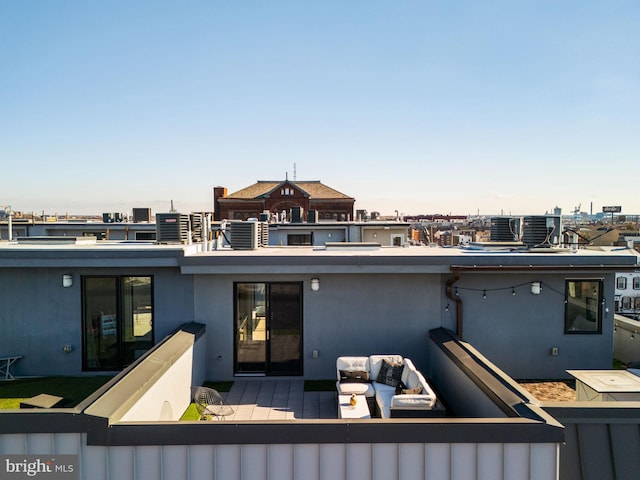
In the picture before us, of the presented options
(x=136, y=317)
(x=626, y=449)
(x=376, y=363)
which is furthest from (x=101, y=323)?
(x=626, y=449)

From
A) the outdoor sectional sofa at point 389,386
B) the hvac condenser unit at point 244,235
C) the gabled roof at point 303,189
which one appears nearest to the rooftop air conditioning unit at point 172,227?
the hvac condenser unit at point 244,235

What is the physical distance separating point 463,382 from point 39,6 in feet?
44.3

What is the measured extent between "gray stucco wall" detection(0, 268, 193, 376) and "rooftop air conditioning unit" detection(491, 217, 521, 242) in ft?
26.8

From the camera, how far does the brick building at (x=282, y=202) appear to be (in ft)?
147

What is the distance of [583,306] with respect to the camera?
7.70 metres

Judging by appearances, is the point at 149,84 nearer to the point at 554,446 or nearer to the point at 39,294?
the point at 39,294

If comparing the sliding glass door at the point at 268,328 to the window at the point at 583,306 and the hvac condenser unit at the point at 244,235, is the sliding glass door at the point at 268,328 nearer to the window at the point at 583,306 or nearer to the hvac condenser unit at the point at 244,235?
the hvac condenser unit at the point at 244,235

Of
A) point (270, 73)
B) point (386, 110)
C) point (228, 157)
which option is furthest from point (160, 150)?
point (386, 110)

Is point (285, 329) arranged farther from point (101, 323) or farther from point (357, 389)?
point (101, 323)

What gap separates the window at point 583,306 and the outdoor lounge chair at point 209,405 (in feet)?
21.6

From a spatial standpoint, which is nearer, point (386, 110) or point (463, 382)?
point (463, 382)

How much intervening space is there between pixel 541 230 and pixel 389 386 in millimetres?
5316

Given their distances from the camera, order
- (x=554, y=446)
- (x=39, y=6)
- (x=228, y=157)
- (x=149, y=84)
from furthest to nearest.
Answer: (x=228, y=157)
(x=149, y=84)
(x=39, y=6)
(x=554, y=446)

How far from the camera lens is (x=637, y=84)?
13.3 meters
